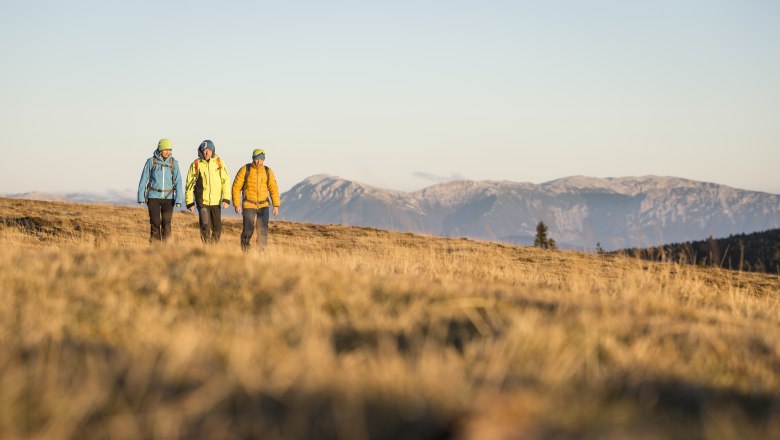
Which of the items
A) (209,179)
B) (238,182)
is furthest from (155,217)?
(238,182)

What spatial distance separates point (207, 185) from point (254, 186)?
108 cm

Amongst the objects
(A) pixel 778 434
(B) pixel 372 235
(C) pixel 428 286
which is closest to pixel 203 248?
(C) pixel 428 286

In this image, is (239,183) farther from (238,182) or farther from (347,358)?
(347,358)

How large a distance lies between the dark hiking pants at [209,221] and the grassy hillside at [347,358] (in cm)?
759

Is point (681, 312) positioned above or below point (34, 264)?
below

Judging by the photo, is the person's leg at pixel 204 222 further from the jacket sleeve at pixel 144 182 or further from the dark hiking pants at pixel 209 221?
the jacket sleeve at pixel 144 182

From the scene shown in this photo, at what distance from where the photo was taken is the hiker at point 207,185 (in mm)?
15641

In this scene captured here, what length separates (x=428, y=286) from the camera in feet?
23.9

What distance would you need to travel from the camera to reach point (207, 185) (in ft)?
51.3

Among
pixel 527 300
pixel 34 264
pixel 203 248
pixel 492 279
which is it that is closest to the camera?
pixel 527 300

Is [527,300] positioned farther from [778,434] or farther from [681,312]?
[778,434]

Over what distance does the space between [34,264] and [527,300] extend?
5381 millimetres

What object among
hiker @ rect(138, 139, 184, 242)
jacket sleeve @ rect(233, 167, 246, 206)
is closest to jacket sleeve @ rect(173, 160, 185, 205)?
hiker @ rect(138, 139, 184, 242)

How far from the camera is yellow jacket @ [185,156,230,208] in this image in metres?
15.6
